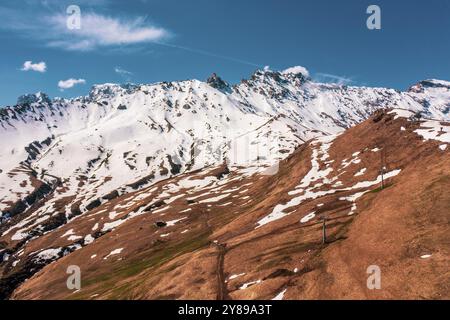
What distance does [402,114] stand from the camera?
16450 cm

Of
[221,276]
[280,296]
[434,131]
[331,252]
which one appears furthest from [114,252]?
[434,131]

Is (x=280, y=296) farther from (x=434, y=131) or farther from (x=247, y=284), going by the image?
(x=434, y=131)

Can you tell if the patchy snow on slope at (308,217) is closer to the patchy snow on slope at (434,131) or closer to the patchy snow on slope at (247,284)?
the patchy snow on slope at (247,284)

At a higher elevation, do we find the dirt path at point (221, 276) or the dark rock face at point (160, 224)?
the dirt path at point (221, 276)

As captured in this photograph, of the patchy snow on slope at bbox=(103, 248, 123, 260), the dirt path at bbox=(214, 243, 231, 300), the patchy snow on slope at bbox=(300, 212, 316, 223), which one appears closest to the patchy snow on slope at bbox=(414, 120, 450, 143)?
the patchy snow on slope at bbox=(300, 212, 316, 223)

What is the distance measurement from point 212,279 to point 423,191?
4201cm

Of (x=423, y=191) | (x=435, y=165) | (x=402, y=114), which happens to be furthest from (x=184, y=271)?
(x=402, y=114)

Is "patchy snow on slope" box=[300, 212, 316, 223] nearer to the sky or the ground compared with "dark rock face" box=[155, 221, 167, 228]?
nearer to the sky

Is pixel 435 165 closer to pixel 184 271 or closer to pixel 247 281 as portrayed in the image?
pixel 247 281

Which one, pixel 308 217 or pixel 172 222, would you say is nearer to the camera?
pixel 308 217

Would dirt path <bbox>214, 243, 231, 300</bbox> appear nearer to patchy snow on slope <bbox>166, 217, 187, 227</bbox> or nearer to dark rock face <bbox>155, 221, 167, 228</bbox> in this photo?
patchy snow on slope <bbox>166, 217, 187, 227</bbox>

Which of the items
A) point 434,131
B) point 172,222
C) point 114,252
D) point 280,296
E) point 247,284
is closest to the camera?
point 280,296

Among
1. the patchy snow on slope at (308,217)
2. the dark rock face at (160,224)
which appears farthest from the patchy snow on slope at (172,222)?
the patchy snow on slope at (308,217)
